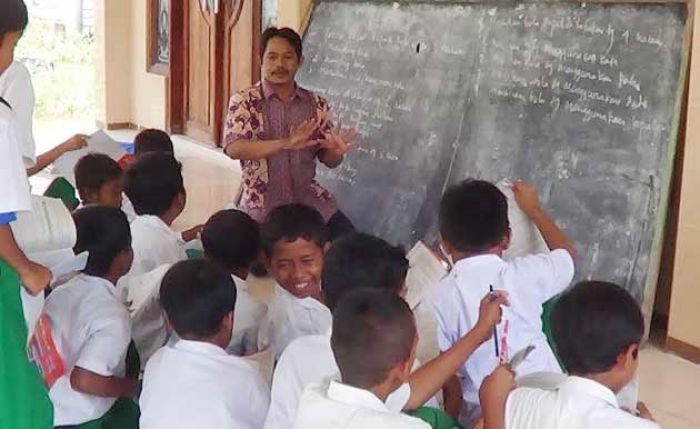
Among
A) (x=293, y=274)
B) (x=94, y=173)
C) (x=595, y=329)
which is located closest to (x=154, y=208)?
(x=94, y=173)

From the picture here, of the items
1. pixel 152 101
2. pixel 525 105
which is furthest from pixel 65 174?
pixel 152 101

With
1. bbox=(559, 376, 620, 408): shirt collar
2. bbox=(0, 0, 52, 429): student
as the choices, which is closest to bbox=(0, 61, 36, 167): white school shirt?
bbox=(0, 0, 52, 429): student

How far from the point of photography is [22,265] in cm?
195

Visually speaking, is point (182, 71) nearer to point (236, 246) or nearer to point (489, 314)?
point (236, 246)

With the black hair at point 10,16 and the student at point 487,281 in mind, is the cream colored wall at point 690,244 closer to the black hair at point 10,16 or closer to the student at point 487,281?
the student at point 487,281

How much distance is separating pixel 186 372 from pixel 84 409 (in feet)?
1.48

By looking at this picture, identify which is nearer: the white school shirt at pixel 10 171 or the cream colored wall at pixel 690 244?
the white school shirt at pixel 10 171

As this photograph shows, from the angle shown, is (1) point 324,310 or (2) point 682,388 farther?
(2) point 682,388

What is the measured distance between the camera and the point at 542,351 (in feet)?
7.37

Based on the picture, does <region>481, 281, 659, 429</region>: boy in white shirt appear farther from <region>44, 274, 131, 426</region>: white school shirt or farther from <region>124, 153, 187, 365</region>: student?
<region>124, 153, 187, 365</region>: student

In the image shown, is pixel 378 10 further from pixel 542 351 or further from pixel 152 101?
pixel 152 101

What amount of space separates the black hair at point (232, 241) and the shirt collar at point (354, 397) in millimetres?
1103

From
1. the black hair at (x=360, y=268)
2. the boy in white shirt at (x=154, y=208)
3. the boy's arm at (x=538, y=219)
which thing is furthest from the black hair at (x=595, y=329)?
the boy in white shirt at (x=154, y=208)

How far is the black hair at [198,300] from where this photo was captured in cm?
198
